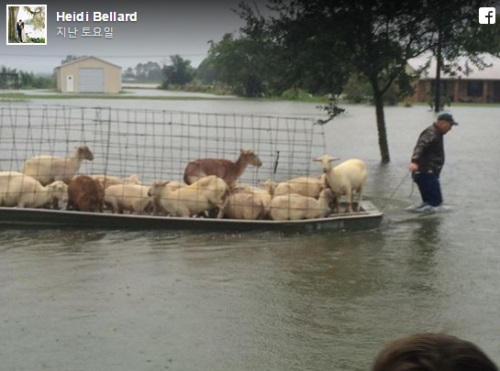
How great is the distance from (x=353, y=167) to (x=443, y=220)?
161cm

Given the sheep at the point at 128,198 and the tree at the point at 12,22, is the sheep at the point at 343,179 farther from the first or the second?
the tree at the point at 12,22

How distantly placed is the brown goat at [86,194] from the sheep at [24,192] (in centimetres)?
24

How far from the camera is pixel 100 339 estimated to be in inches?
253

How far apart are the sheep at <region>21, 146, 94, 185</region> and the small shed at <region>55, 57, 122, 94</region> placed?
33.9ft

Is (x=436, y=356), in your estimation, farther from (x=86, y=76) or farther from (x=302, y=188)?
(x=86, y=76)

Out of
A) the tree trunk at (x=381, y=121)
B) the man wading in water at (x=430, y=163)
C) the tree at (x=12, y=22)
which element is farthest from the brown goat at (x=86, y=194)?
the tree trunk at (x=381, y=121)

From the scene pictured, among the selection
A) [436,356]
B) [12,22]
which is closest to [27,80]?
[12,22]

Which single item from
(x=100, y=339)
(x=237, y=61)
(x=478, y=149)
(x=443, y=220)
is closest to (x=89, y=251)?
(x=100, y=339)

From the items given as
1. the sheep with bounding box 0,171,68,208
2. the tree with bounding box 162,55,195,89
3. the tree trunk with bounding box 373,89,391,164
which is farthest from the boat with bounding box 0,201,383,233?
the tree with bounding box 162,55,195,89

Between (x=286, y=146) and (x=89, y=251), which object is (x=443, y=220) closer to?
(x=89, y=251)

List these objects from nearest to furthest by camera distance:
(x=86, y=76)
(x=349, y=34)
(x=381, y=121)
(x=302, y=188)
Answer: (x=302, y=188), (x=349, y=34), (x=381, y=121), (x=86, y=76)

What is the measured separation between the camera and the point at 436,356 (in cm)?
148

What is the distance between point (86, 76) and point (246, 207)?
1384cm

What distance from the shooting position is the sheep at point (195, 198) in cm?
1145
